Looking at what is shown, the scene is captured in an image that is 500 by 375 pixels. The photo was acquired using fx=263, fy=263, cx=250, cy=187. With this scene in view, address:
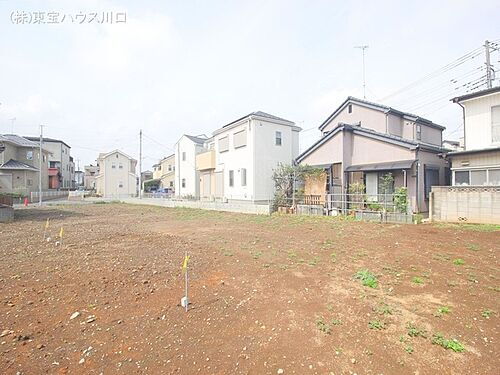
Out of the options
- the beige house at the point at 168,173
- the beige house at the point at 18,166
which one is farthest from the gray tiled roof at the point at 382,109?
the beige house at the point at 18,166

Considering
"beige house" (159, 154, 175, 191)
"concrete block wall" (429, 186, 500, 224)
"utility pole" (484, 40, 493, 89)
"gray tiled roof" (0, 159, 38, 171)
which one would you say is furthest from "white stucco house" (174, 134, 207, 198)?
"utility pole" (484, 40, 493, 89)

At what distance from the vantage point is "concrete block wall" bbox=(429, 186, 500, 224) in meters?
10.1

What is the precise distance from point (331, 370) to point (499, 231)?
9.81 metres

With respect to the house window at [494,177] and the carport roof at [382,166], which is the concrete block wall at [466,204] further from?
the carport roof at [382,166]

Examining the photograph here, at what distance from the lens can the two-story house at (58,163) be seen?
42031 millimetres

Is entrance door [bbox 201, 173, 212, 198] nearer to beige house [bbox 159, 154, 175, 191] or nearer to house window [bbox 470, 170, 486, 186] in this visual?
beige house [bbox 159, 154, 175, 191]

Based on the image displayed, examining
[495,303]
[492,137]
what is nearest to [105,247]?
[495,303]

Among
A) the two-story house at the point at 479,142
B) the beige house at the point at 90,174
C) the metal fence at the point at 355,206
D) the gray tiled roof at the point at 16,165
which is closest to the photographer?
the two-story house at the point at 479,142

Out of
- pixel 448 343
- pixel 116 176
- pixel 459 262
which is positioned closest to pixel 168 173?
pixel 116 176

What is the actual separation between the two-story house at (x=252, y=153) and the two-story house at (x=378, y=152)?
2948 millimetres

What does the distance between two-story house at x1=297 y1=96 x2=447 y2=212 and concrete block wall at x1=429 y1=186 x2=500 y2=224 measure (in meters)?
1.42

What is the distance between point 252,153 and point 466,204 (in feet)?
40.8

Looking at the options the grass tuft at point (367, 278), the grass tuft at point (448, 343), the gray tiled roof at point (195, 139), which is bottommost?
the grass tuft at point (448, 343)

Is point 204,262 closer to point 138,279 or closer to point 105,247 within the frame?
point 138,279
